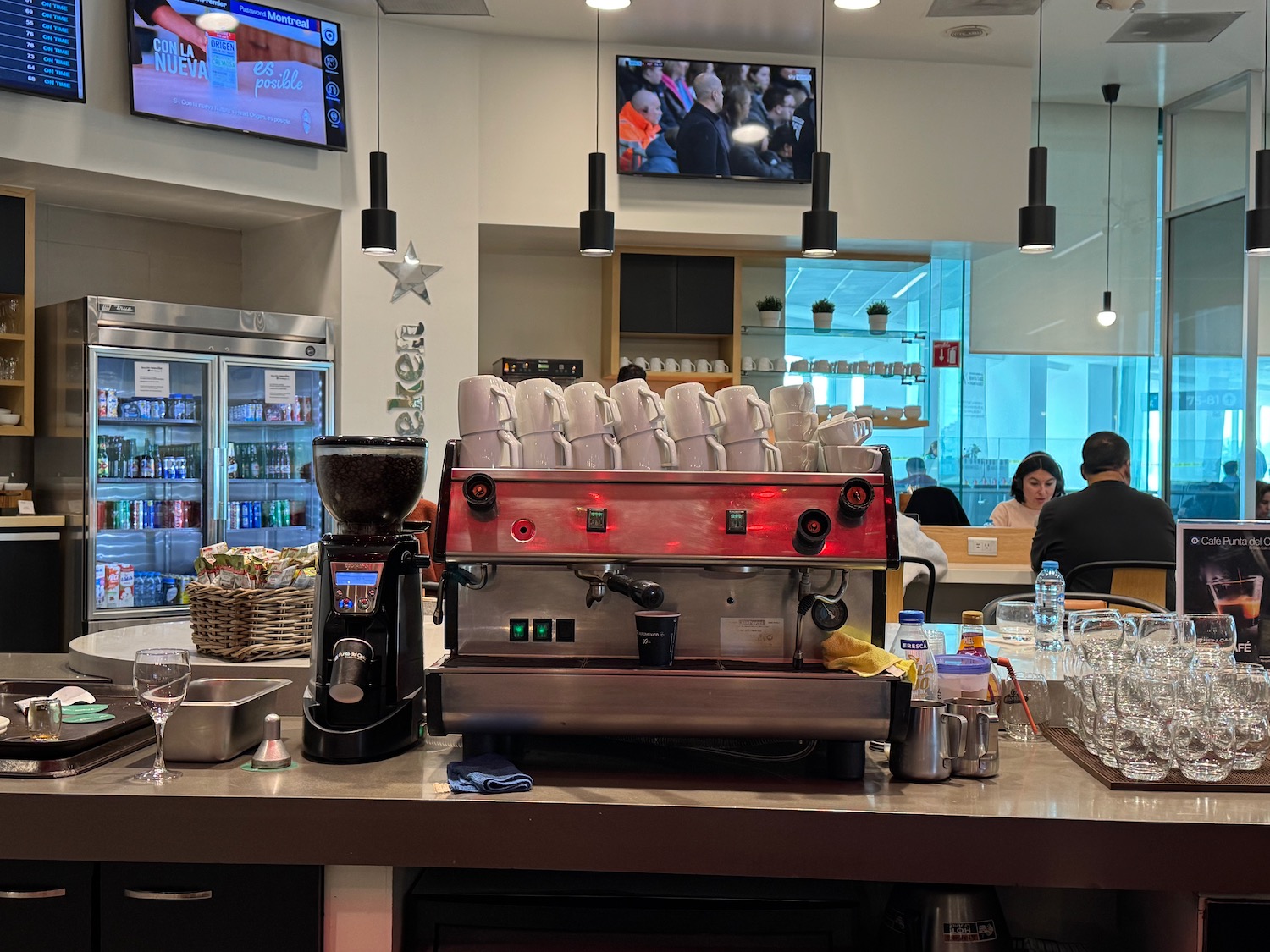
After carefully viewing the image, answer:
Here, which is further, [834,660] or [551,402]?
[551,402]

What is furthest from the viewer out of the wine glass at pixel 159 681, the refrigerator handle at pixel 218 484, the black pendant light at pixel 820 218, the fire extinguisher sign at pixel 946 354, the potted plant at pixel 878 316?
the fire extinguisher sign at pixel 946 354

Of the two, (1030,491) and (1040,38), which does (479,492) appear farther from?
(1040,38)

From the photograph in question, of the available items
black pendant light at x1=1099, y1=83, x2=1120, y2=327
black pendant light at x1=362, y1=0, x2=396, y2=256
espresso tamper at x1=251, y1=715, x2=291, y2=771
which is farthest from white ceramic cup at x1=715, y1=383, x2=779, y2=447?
black pendant light at x1=1099, y1=83, x2=1120, y2=327

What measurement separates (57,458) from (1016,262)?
19.3 ft

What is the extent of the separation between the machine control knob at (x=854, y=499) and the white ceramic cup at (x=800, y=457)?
0.72ft

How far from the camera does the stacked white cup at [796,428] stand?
76.2 inches

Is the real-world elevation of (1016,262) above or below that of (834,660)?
above

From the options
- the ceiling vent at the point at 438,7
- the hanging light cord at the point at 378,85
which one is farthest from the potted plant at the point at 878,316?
the hanging light cord at the point at 378,85

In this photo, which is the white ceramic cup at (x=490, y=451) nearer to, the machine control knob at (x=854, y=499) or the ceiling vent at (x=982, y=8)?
the machine control knob at (x=854, y=499)

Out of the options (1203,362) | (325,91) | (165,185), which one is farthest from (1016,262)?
(165,185)

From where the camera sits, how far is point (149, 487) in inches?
216

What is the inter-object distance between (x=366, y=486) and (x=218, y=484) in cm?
395

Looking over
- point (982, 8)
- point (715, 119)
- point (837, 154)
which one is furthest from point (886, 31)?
point (982, 8)

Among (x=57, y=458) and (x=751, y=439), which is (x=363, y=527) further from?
(x=57, y=458)
